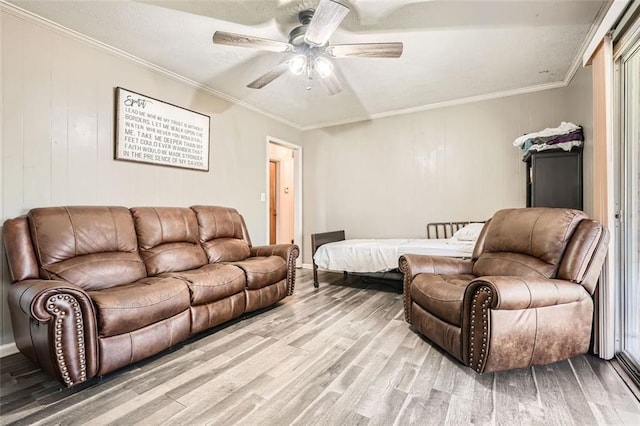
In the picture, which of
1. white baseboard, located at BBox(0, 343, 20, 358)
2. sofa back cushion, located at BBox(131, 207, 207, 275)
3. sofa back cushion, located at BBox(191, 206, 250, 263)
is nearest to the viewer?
white baseboard, located at BBox(0, 343, 20, 358)

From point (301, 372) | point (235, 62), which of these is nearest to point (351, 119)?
point (235, 62)

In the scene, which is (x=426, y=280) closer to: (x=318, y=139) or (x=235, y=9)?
(x=235, y=9)

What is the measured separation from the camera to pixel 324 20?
5.90ft

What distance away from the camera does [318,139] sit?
5195mm

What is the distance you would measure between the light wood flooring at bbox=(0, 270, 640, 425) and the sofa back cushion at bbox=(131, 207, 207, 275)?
0.73 m

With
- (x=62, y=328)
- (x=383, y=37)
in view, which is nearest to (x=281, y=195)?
(x=383, y=37)

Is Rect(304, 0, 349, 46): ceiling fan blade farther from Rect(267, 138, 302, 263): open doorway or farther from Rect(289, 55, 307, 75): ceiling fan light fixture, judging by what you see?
Rect(267, 138, 302, 263): open doorway

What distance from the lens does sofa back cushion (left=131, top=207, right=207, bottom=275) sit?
2533mm

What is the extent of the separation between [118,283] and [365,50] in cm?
255

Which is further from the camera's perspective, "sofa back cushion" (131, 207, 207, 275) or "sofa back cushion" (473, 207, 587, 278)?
"sofa back cushion" (131, 207, 207, 275)

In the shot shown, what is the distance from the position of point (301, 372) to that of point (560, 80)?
164 inches

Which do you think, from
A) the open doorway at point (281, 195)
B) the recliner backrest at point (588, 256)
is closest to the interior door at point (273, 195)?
the open doorway at point (281, 195)

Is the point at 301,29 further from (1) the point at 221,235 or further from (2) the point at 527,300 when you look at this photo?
(2) the point at 527,300

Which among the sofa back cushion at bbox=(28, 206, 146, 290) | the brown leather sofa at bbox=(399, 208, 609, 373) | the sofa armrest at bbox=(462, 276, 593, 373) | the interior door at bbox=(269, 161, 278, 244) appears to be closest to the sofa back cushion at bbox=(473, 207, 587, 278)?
the brown leather sofa at bbox=(399, 208, 609, 373)
